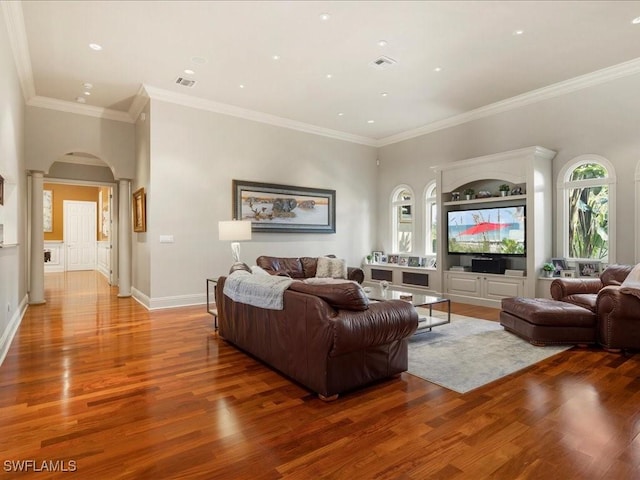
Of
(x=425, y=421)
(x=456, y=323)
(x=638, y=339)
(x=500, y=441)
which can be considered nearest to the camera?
(x=500, y=441)

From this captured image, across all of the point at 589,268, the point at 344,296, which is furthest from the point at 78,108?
the point at 589,268

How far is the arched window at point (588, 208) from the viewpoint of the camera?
17.2ft

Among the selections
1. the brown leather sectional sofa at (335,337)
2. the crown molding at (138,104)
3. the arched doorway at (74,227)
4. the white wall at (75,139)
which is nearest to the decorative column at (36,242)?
the white wall at (75,139)

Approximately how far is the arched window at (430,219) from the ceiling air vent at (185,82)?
15.9ft

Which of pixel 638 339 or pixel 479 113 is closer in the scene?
pixel 638 339

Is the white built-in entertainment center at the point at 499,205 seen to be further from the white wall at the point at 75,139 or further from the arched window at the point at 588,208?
the white wall at the point at 75,139

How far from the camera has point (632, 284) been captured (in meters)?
3.87

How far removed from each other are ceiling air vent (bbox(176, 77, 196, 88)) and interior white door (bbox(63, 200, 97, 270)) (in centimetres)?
875

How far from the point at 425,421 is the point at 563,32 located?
4500mm

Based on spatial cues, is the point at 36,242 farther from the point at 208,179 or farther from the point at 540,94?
the point at 540,94

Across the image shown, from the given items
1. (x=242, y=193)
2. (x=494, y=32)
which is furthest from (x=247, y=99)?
(x=494, y=32)

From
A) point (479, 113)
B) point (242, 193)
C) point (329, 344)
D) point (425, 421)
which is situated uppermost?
point (479, 113)

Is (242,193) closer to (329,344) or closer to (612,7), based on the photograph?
(329,344)

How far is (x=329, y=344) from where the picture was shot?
2484 millimetres
